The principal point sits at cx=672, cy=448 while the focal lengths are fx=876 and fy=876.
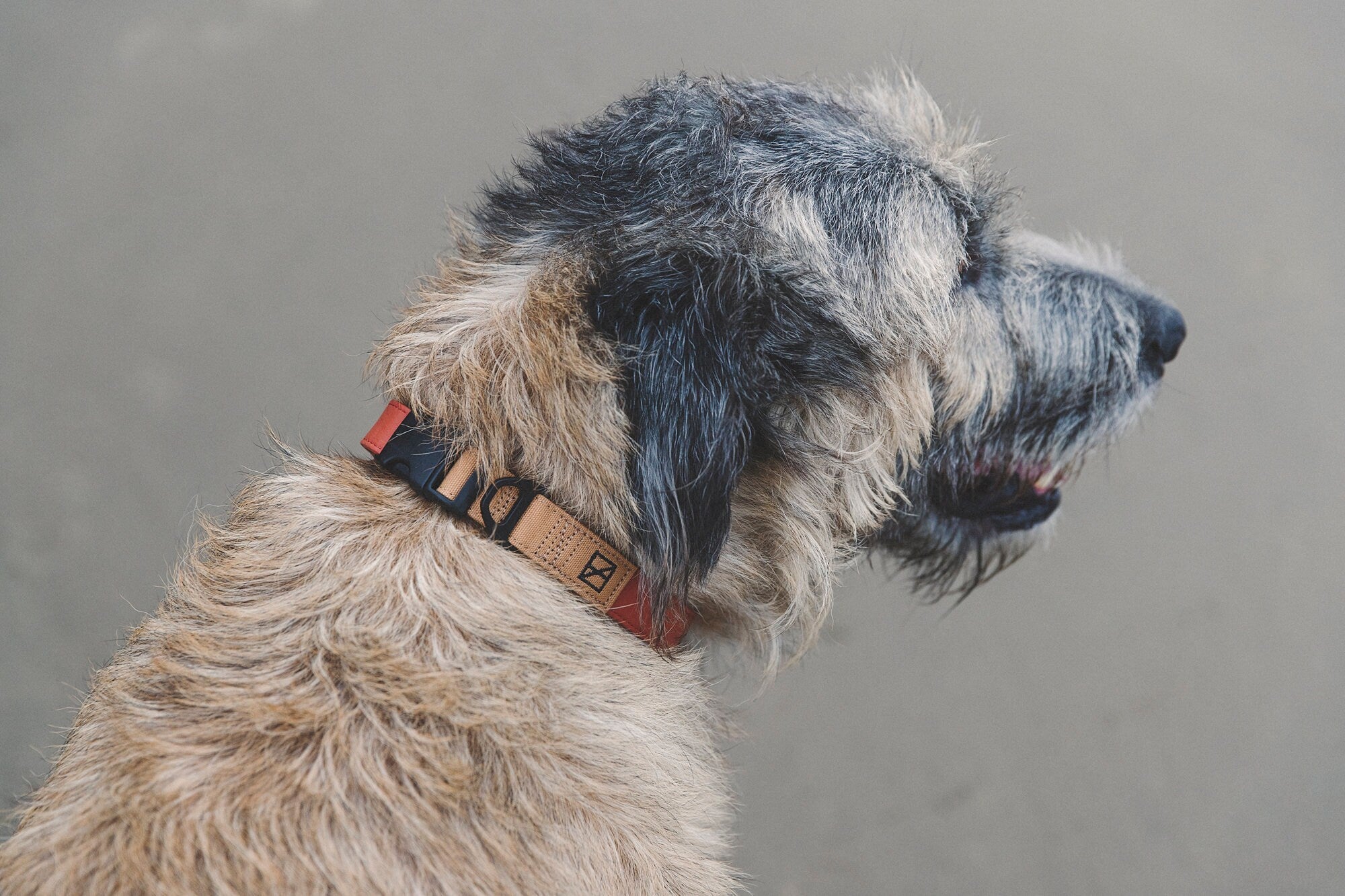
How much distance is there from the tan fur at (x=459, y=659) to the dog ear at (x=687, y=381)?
0.05 m

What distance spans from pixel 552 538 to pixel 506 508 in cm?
9

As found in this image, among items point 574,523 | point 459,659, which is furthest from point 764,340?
point 459,659

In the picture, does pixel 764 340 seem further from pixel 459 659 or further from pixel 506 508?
pixel 459 659

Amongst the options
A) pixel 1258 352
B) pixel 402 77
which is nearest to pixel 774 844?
pixel 1258 352

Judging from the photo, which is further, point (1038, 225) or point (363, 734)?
point (1038, 225)

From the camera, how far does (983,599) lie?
10.4ft

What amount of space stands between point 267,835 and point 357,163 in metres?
2.58

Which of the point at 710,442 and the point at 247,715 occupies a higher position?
the point at 710,442

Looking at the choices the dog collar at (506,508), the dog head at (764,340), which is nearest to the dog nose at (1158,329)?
the dog head at (764,340)

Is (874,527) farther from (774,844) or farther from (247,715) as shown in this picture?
(774,844)

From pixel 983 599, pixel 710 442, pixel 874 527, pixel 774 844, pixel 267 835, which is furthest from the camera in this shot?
pixel 983 599

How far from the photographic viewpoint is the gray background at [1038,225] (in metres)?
2.99

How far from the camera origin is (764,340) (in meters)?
1.52

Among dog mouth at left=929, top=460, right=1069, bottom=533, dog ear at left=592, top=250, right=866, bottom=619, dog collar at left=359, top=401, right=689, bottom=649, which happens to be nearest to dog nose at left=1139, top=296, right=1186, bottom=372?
dog mouth at left=929, top=460, right=1069, bottom=533
